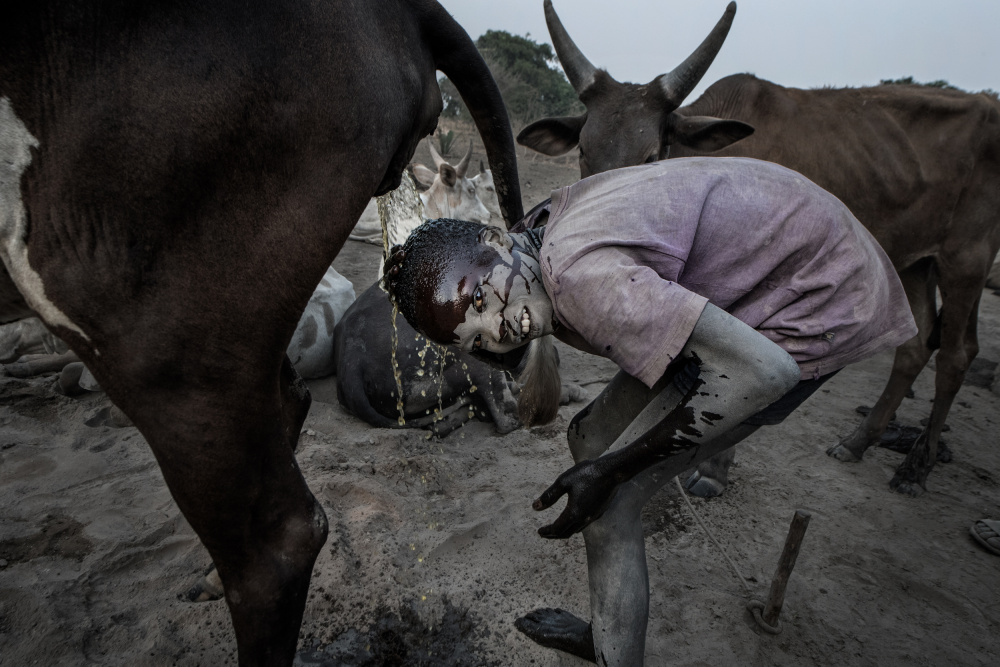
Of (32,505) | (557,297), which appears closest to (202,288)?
(557,297)

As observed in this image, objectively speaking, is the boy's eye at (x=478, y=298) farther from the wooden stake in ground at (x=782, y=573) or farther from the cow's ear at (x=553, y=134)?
the cow's ear at (x=553, y=134)

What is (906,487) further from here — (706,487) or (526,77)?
(526,77)

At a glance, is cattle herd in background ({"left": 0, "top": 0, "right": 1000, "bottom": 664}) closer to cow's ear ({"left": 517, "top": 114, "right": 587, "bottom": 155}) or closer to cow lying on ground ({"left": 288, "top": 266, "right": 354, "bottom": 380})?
cow's ear ({"left": 517, "top": 114, "right": 587, "bottom": 155})

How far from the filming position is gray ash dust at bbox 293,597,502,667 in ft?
6.88

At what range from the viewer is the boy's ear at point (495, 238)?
161 cm

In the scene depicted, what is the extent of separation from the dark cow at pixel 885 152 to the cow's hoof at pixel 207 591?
2.53 metres

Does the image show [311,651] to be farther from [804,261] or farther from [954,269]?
[954,269]

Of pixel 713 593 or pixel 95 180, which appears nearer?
pixel 95 180

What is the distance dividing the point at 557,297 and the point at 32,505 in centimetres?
250

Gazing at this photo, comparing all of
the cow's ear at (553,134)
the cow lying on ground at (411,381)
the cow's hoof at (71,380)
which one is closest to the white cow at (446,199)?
the cow's ear at (553,134)

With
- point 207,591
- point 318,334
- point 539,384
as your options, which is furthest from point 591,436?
point 318,334

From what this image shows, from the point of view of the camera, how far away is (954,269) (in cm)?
349

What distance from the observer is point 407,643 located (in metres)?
2.17

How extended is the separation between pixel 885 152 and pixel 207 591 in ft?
13.0
